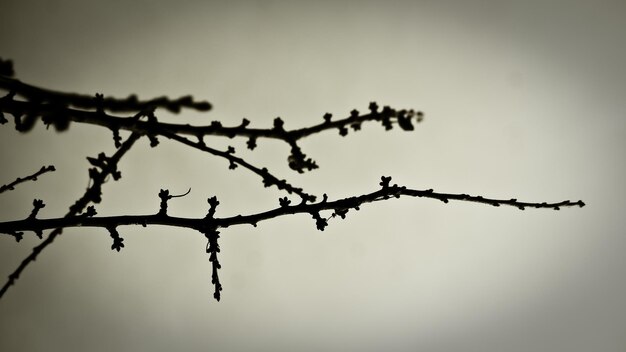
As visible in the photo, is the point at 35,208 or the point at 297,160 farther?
the point at 35,208

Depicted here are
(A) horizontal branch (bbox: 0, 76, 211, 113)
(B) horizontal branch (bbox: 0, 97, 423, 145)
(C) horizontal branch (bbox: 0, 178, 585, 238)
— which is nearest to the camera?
(A) horizontal branch (bbox: 0, 76, 211, 113)

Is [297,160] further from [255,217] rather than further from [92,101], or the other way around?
→ [92,101]

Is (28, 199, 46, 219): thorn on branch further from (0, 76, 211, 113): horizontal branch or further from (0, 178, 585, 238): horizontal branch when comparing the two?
(0, 76, 211, 113): horizontal branch

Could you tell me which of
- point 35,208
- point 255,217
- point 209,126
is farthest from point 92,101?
point 35,208

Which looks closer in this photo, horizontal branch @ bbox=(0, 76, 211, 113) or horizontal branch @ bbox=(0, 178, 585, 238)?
horizontal branch @ bbox=(0, 76, 211, 113)

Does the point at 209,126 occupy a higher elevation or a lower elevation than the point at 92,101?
higher

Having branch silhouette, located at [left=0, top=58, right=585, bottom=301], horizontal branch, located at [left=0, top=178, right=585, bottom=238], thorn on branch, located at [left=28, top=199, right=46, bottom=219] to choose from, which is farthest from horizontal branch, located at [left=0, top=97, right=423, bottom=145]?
thorn on branch, located at [left=28, top=199, right=46, bottom=219]

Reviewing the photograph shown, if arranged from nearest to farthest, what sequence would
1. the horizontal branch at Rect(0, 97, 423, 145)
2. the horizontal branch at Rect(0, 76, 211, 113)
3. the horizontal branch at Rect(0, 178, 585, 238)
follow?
the horizontal branch at Rect(0, 76, 211, 113) → the horizontal branch at Rect(0, 97, 423, 145) → the horizontal branch at Rect(0, 178, 585, 238)

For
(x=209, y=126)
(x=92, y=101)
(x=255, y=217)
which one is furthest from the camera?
(x=255, y=217)

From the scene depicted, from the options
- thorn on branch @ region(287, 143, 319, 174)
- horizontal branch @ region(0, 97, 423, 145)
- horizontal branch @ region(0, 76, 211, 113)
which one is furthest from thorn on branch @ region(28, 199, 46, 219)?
thorn on branch @ region(287, 143, 319, 174)

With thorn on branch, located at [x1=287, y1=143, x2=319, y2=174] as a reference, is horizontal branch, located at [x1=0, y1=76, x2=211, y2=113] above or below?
below

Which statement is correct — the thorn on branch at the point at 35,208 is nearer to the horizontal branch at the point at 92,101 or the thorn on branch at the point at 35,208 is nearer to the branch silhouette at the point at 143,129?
the branch silhouette at the point at 143,129
